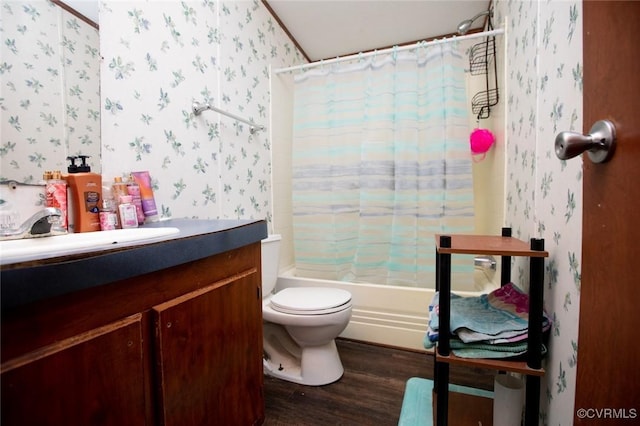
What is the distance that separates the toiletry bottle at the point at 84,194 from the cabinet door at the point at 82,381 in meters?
0.46

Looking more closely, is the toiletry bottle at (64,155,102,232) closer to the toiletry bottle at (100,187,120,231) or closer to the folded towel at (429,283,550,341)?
the toiletry bottle at (100,187,120,231)

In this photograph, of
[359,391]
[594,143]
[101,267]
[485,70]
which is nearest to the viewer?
[594,143]

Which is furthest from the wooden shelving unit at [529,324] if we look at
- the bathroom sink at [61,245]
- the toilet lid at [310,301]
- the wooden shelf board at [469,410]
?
the bathroom sink at [61,245]

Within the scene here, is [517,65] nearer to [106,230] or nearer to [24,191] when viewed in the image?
[106,230]

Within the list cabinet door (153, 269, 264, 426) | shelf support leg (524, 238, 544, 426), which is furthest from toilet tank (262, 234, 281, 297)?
shelf support leg (524, 238, 544, 426)

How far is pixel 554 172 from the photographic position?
0.86 meters

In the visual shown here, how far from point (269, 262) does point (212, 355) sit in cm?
80

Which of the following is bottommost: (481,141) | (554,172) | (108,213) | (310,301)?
(310,301)

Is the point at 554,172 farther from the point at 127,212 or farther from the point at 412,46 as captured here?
the point at 127,212

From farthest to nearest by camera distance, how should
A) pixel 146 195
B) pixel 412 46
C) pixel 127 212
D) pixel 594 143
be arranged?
pixel 412 46, pixel 146 195, pixel 127 212, pixel 594 143

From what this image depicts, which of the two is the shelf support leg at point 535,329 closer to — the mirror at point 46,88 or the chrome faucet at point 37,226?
the chrome faucet at point 37,226

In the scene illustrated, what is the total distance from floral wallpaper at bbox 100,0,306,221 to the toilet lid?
1.79 feet

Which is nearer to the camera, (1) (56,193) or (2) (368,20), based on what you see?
(1) (56,193)

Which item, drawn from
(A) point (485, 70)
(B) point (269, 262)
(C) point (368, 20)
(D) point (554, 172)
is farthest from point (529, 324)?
(C) point (368, 20)
